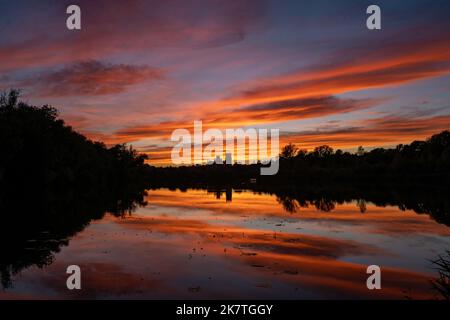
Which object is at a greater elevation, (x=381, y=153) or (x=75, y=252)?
(x=381, y=153)

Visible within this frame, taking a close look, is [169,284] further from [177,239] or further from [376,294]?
[177,239]

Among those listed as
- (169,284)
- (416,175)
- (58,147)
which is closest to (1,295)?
(169,284)

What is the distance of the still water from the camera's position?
11.5 meters

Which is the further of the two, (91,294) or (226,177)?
(226,177)

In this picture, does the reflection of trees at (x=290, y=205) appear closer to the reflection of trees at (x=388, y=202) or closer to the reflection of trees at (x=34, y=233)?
the reflection of trees at (x=388, y=202)

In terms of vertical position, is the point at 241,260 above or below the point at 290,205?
below

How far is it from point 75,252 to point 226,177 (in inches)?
5675

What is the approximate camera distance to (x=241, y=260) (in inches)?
599

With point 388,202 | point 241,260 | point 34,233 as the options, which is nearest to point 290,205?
point 388,202

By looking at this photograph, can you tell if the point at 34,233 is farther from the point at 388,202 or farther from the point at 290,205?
the point at 388,202

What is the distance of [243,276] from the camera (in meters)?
12.9

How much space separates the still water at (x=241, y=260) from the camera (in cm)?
1146

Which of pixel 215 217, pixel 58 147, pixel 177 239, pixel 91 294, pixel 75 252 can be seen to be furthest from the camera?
pixel 58 147

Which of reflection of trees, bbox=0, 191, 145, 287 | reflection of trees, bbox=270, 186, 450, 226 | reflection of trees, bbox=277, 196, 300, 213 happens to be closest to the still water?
reflection of trees, bbox=0, 191, 145, 287
